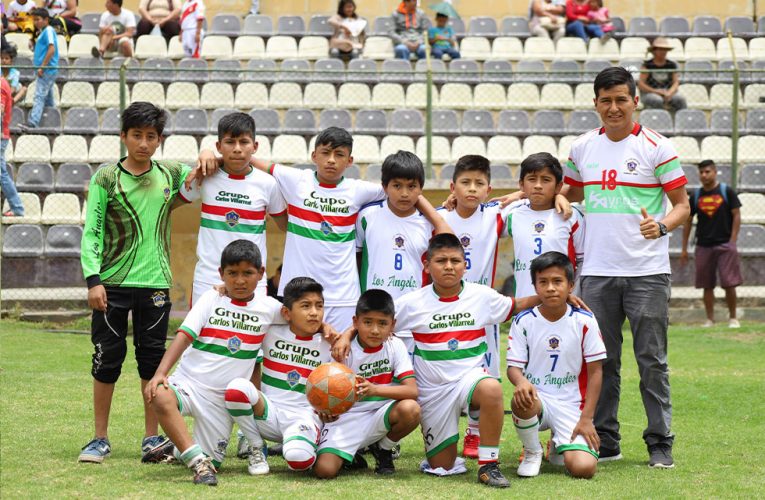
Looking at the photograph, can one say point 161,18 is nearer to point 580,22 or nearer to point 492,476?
point 580,22

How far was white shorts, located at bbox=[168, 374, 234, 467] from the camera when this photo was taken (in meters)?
5.74

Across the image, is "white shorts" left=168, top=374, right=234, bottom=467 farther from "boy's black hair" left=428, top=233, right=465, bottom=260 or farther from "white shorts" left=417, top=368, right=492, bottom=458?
"boy's black hair" left=428, top=233, right=465, bottom=260

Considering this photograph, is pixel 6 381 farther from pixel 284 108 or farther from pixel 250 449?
pixel 284 108

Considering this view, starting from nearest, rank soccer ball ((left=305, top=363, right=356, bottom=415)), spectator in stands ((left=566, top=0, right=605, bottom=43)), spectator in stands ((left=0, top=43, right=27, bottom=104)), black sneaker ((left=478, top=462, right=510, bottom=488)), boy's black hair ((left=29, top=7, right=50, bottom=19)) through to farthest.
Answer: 1. black sneaker ((left=478, top=462, right=510, bottom=488))
2. soccer ball ((left=305, top=363, right=356, bottom=415))
3. spectator in stands ((left=0, top=43, right=27, bottom=104))
4. boy's black hair ((left=29, top=7, right=50, bottom=19))
5. spectator in stands ((left=566, top=0, right=605, bottom=43))

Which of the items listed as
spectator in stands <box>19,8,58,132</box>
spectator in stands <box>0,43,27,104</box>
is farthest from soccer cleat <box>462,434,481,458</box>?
spectator in stands <box>19,8,58,132</box>

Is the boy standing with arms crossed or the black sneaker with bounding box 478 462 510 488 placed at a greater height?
the boy standing with arms crossed

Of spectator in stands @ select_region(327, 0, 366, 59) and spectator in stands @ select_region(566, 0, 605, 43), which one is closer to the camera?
spectator in stands @ select_region(327, 0, 366, 59)

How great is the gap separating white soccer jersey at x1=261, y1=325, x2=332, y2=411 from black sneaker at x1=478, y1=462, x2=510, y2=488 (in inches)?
43.7

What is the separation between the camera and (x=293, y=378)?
5949mm

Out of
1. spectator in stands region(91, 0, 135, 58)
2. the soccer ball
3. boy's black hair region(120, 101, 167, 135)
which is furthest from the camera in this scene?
spectator in stands region(91, 0, 135, 58)

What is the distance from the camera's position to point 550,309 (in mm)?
6012

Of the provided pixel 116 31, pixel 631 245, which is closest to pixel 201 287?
pixel 631 245

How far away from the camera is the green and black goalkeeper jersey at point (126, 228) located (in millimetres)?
6070

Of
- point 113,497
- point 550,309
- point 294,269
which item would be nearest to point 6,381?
point 294,269
